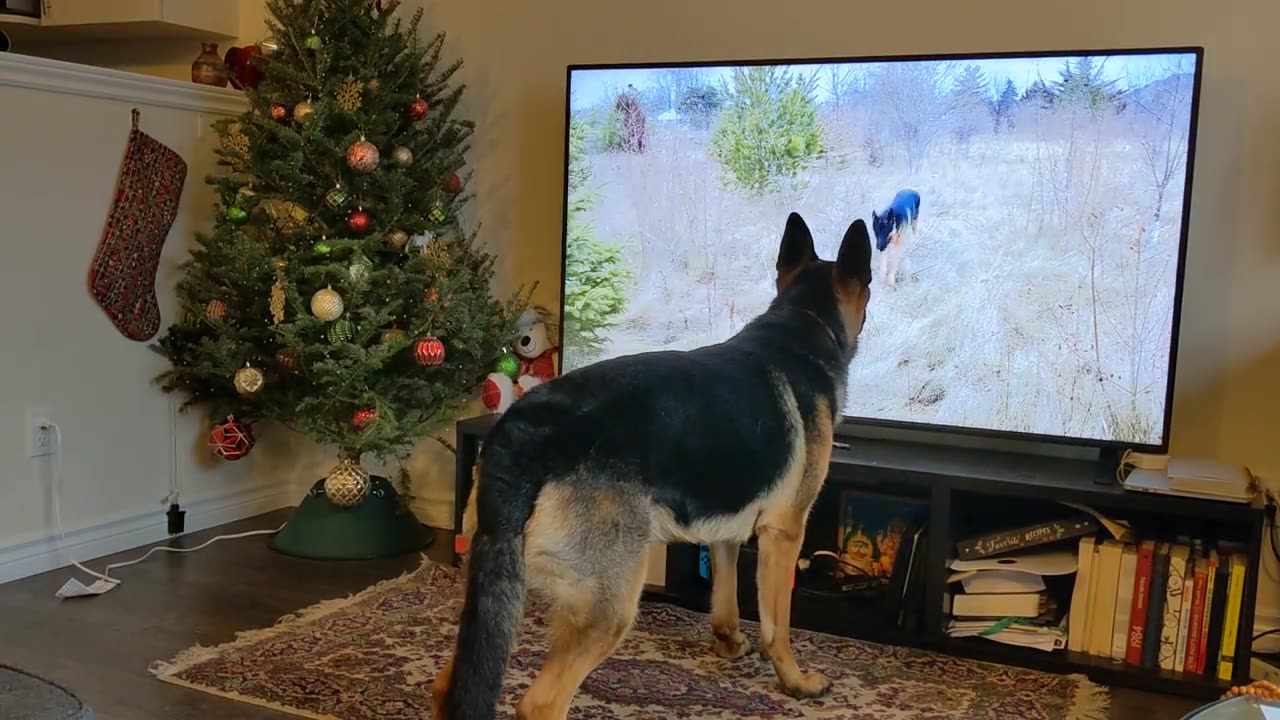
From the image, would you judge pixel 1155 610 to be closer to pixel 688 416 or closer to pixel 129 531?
pixel 688 416

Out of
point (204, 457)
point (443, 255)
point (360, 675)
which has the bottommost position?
point (360, 675)

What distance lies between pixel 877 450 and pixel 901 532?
241 millimetres

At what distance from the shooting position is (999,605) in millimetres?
2848

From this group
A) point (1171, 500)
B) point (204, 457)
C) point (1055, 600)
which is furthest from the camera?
point (204, 457)

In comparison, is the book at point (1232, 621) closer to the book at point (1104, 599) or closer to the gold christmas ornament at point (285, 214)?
the book at point (1104, 599)

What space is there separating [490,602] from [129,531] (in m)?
2.41

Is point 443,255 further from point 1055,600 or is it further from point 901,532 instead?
point 1055,600

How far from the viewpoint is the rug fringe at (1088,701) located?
2500 mm

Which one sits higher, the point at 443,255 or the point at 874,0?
the point at 874,0

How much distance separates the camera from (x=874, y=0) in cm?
332

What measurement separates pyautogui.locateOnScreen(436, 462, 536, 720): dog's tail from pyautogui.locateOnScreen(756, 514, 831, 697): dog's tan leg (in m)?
0.77

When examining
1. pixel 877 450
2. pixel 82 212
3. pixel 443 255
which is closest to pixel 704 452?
pixel 877 450

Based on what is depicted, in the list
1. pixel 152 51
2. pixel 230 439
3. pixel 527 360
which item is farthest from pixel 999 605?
pixel 152 51

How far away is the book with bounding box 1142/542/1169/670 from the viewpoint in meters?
2.68
